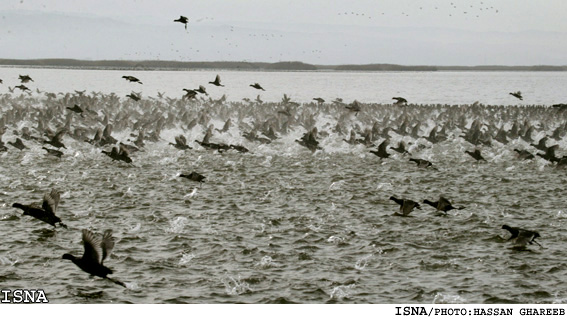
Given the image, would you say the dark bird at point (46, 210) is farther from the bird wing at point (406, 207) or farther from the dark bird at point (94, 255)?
the bird wing at point (406, 207)

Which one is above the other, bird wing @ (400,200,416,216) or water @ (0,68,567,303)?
bird wing @ (400,200,416,216)

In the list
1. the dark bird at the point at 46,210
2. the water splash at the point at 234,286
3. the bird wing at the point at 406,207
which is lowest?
→ the water splash at the point at 234,286

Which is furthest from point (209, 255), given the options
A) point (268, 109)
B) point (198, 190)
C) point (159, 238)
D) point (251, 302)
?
point (268, 109)

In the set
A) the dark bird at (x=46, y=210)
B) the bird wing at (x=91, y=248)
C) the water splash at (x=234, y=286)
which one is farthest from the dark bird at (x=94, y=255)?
the dark bird at (x=46, y=210)

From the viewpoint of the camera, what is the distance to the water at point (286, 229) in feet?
46.1

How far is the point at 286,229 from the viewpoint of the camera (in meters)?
18.8

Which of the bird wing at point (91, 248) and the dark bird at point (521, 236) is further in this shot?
the dark bird at point (521, 236)

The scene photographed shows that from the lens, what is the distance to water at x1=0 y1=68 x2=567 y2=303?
14062 millimetres

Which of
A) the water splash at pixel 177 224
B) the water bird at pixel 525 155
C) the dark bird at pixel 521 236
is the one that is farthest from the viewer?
the water bird at pixel 525 155

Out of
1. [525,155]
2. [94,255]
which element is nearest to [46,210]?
[94,255]

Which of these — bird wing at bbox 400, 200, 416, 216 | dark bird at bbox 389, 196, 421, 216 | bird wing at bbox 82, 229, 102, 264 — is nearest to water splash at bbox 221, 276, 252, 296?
bird wing at bbox 82, 229, 102, 264

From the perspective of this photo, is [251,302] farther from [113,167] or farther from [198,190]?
[113,167]

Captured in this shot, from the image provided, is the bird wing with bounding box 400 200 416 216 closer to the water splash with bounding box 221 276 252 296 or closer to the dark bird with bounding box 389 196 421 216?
the dark bird with bounding box 389 196 421 216

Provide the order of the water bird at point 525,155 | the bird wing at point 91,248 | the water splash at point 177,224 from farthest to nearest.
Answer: the water bird at point 525,155 → the water splash at point 177,224 → the bird wing at point 91,248
